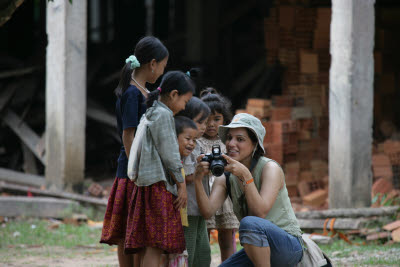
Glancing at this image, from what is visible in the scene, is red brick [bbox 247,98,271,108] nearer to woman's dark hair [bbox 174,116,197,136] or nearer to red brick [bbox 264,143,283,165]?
red brick [bbox 264,143,283,165]

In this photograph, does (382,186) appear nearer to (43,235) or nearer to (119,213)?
(43,235)

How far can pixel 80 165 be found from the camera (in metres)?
8.22

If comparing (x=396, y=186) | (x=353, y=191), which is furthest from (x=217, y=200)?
(x=396, y=186)

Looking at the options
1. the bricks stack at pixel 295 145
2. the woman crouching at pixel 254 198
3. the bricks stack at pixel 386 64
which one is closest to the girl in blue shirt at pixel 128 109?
the woman crouching at pixel 254 198

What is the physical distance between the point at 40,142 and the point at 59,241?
9.96ft

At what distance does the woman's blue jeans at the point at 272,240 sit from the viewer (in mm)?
3744

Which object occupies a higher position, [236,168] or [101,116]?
[101,116]

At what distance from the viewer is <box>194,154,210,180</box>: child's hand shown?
390cm

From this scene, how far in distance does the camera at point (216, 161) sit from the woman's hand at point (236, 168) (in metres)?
0.03

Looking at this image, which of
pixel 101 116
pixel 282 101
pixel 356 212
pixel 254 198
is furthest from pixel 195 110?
pixel 101 116

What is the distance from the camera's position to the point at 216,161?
379cm

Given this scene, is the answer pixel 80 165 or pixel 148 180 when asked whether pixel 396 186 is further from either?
pixel 148 180

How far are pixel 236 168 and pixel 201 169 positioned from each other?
0.24 metres

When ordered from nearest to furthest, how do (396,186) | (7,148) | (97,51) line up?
(396,186) → (7,148) → (97,51)
